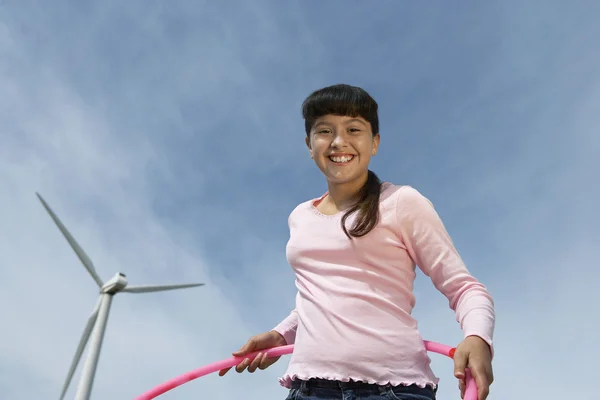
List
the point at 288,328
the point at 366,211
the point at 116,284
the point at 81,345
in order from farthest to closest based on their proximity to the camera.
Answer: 1. the point at 81,345
2. the point at 116,284
3. the point at 288,328
4. the point at 366,211

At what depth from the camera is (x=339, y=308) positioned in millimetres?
4207

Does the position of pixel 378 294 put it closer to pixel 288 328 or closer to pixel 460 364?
pixel 460 364

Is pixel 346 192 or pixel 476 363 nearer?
→ pixel 476 363

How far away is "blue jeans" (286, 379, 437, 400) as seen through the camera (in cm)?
384

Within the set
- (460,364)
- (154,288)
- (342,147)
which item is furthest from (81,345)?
(460,364)

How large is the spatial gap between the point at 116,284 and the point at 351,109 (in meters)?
9.61

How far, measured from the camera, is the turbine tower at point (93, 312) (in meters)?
11.1

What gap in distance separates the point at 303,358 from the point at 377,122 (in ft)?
6.76

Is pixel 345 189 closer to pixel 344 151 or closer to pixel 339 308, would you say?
pixel 344 151

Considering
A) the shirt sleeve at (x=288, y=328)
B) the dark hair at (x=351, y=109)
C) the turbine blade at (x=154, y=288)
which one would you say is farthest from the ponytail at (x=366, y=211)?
the turbine blade at (x=154, y=288)

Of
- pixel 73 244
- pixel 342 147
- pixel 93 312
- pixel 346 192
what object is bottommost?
pixel 346 192

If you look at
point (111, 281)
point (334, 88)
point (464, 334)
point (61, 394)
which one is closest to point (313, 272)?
point (464, 334)

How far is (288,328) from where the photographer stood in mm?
5312

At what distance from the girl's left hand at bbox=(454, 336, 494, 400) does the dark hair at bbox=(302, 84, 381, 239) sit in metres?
1.19
